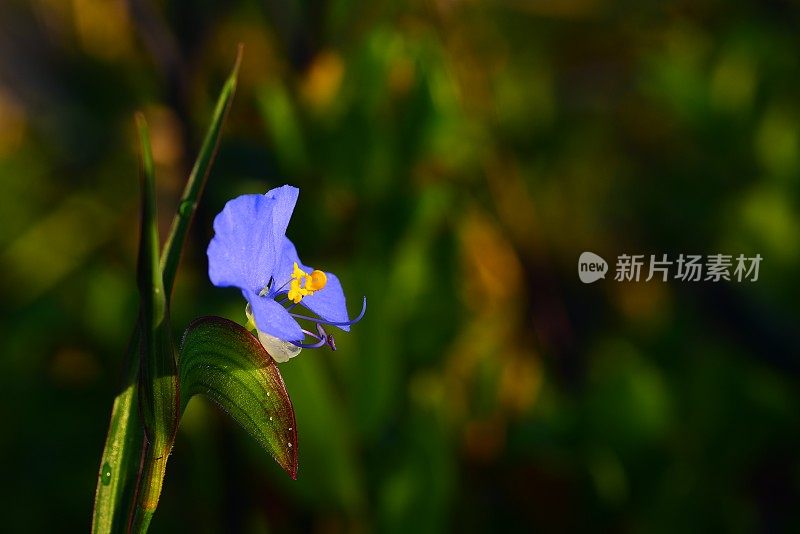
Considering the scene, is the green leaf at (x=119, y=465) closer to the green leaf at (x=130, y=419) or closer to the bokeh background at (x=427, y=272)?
the green leaf at (x=130, y=419)

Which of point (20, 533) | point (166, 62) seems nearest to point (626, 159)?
point (166, 62)

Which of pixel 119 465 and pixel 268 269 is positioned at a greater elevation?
pixel 268 269

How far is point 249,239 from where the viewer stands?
52 centimetres

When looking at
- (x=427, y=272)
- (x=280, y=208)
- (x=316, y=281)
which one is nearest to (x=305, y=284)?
(x=316, y=281)

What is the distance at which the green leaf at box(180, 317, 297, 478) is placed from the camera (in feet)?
1.75

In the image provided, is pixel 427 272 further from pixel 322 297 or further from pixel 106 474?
pixel 106 474

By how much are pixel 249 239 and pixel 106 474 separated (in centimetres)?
21

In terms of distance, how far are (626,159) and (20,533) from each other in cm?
171

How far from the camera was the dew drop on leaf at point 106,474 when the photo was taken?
0.57 meters

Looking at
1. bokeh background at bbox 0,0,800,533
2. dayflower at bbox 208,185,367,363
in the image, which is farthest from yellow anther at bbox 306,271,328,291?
bokeh background at bbox 0,0,800,533

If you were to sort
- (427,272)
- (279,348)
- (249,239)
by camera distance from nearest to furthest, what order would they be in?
(249,239)
(279,348)
(427,272)

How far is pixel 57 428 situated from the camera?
152cm

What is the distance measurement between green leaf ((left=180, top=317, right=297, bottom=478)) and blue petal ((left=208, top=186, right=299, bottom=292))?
0.04 m

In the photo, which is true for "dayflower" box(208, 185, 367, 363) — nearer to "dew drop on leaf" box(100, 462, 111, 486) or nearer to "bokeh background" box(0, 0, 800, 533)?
"dew drop on leaf" box(100, 462, 111, 486)
